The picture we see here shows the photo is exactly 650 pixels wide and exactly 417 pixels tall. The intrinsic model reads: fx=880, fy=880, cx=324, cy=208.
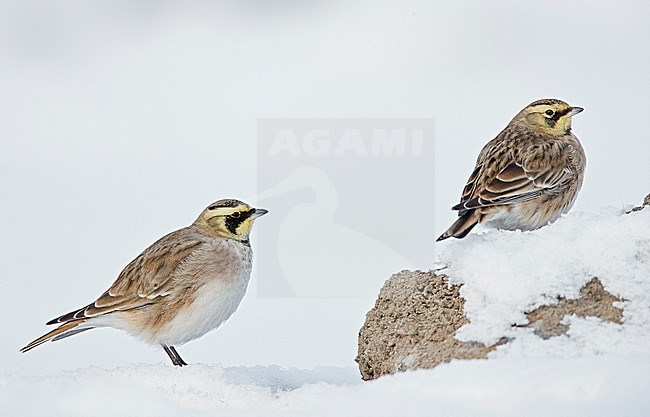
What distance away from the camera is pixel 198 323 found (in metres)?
5.59

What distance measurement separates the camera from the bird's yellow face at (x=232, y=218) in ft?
19.6

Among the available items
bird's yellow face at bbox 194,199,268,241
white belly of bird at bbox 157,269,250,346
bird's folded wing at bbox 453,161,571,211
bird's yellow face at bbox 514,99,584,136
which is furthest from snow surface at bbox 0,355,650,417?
bird's yellow face at bbox 514,99,584,136

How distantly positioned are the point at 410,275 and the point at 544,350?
135 cm

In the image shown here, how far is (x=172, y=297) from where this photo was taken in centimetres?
559

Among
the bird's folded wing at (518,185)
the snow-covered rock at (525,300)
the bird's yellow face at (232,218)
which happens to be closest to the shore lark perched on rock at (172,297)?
the bird's yellow face at (232,218)

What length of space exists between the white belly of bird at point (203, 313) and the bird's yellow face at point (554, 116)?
2942mm

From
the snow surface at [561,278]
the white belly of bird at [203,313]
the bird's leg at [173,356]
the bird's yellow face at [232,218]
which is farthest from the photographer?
the bird's yellow face at [232,218]

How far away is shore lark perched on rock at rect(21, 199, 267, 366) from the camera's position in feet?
18.3

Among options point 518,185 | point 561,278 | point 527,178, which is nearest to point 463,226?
point 518,185

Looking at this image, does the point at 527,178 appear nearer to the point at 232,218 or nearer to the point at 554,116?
the point at 554,116

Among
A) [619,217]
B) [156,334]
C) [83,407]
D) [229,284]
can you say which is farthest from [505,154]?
[83,407]

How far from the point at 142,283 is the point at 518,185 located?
2.73m

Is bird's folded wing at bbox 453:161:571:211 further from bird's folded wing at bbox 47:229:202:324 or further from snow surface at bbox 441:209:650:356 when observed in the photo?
bird's folded wing at bbox 47:229:202:324

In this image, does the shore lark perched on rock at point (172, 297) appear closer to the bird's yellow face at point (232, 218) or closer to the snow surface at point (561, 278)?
the bird's yellow face at point (232, 218)
